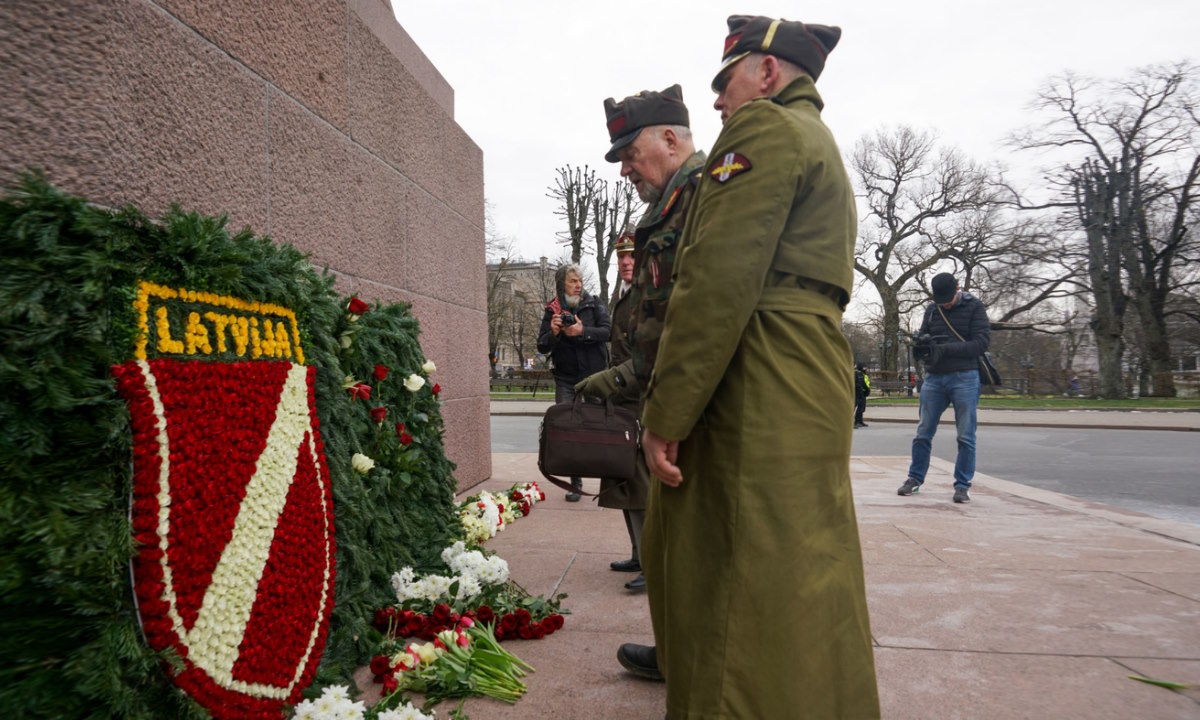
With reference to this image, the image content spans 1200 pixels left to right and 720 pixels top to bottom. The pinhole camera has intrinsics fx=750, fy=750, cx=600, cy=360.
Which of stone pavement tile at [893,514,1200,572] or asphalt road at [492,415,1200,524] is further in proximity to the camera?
asphalt road at [492,415,1200,524]

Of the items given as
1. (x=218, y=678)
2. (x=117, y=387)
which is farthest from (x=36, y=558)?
(x=218, y=678)

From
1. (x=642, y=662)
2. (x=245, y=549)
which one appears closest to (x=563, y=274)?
(x=642, y=662)

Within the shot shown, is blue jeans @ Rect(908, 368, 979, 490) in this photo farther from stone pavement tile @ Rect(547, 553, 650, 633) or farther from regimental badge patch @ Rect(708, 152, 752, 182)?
regimental badge patch @ Rect(708, 152, 752, 182)

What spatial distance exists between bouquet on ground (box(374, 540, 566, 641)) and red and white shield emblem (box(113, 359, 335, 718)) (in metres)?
0.47

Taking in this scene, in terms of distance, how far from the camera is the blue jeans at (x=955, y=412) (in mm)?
6340

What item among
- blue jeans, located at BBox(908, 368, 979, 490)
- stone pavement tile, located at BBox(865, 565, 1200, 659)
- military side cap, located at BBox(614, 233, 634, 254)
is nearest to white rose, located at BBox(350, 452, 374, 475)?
military side cap, located at BBox(614, 233, 634, 254)

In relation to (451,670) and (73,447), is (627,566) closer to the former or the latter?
(451,670)

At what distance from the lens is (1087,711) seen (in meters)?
2.36

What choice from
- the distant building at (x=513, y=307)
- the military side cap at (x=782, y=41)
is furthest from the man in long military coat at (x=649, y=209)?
the distant building at (x=513, y=307)

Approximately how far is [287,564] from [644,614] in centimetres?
160

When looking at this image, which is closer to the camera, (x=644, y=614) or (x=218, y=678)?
(x=218, y=678)

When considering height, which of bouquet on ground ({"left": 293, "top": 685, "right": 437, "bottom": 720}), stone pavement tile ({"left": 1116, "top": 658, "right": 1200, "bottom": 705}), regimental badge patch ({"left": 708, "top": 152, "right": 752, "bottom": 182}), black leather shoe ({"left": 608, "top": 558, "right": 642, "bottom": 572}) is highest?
regimental badge patch ({"left": 708, "top": 152, "right": 752, "bottom": 182})

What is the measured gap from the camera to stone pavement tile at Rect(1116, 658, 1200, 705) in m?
2.51

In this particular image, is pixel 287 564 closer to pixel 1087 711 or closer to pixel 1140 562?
pixel 1087 711
